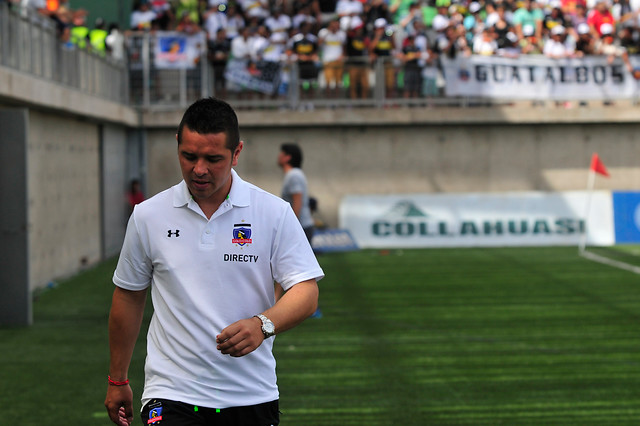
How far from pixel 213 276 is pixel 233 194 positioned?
324mm

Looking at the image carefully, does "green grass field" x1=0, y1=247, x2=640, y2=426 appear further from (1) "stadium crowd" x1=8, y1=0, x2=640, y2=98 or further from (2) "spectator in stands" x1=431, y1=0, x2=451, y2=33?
(2) "spectator in stands" x1=431, y1=0, x2=451, y2=33

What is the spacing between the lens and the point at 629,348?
1020cm

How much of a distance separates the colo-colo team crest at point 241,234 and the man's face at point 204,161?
162 millimetres

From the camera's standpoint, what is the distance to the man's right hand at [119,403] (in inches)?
159

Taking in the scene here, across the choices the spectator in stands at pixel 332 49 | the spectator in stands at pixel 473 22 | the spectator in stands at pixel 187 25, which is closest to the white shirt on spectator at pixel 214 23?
the spectator in stands at pixel 187 25

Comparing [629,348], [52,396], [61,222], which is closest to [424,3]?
[61,222]

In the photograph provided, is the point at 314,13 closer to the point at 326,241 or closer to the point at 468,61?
the point at 468,61

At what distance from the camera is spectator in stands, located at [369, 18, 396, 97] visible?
23641 mm

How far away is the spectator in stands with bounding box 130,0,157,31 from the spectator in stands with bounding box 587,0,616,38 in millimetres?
10740

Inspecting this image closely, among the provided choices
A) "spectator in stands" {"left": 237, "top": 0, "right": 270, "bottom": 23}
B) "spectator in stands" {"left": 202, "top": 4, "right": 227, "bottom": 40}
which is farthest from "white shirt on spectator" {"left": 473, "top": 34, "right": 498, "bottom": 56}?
"spectator in stands" {"left": 202, "top": 4, "right": 227, "bottom": 40}

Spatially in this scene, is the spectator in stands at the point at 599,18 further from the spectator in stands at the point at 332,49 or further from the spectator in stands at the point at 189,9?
the spectator in stands at the point at 189,9

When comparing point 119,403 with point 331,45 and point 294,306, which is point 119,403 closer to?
point 294,306

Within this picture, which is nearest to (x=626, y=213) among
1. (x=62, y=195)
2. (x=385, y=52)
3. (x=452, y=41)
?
(x=452, y=41)

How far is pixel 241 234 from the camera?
3801 millimetres
